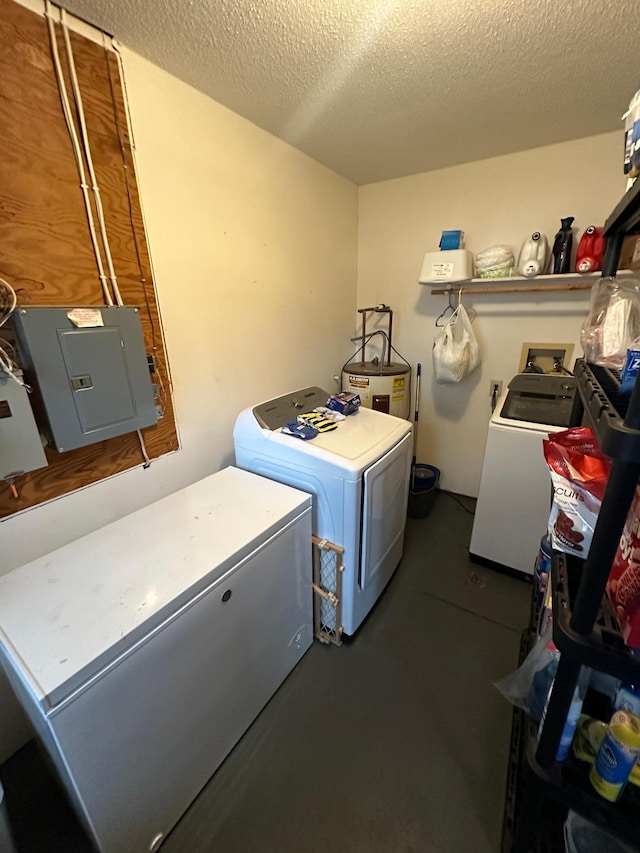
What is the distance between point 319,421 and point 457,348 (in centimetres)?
121

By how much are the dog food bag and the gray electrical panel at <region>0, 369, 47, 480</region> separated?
1443 mm

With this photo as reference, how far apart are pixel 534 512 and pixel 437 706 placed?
3.48ft

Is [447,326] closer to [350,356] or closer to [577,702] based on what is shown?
[350,356]

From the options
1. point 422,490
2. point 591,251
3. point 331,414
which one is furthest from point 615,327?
point 422,490

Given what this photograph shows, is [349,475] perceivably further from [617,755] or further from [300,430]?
[617,755]

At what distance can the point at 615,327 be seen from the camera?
2.84 ft

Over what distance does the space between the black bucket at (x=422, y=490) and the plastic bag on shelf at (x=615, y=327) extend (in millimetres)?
1770

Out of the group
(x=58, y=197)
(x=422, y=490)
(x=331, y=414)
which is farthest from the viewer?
(x=422, y=490)

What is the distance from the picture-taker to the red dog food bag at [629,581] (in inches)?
21.8

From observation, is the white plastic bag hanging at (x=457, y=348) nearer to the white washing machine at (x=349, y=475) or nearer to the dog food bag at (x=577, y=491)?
the white washing machine at (x=349, y=475)

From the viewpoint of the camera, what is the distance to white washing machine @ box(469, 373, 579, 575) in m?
1.81

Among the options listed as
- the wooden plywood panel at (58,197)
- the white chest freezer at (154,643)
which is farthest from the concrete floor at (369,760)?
the wooden plywood panel at (58,197)

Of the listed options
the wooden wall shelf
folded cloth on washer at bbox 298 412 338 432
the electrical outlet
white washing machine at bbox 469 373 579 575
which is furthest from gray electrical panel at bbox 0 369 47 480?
the electrical outlet

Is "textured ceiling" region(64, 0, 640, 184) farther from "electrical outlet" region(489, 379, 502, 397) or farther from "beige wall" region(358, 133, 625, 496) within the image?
"electrical outlet" region(489, 379, 502, 397)
